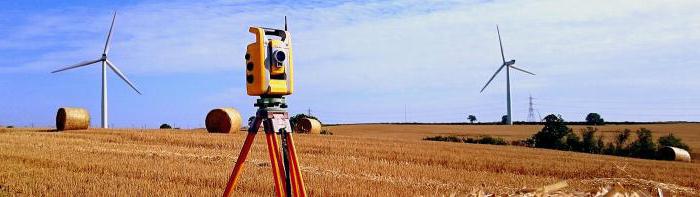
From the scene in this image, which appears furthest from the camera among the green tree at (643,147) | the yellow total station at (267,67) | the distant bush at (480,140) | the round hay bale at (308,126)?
the distant bush at (480,140)

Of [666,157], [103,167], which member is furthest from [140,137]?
[666,157]

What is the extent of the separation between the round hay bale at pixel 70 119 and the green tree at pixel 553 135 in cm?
2263

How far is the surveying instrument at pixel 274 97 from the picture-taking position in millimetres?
5590

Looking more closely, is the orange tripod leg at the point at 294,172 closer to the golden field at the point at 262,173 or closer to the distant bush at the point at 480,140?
the golden field at the point at 262,173

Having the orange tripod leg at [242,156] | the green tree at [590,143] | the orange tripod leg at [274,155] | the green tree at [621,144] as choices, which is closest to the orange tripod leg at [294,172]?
the orange tripod leg at [274,155]

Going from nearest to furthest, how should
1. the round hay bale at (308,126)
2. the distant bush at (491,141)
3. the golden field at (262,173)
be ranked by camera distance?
the golden field at (262,173) → the round hay bale at (308,126) → the distant bush at (491,141)

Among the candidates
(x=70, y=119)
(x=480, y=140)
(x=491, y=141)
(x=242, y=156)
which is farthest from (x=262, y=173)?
(x=480, y=140)

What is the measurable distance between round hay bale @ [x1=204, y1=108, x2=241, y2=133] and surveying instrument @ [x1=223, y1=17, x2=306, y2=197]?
2093cm

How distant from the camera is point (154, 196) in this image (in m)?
8.02

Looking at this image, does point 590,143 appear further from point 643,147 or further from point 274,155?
point 274,155

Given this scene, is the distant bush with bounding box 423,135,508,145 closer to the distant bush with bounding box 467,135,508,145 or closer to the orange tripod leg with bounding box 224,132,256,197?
the distant bush with bounding box 467,135,508,145

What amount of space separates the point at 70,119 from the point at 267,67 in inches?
887

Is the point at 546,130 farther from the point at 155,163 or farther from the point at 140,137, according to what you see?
the point at 155,163

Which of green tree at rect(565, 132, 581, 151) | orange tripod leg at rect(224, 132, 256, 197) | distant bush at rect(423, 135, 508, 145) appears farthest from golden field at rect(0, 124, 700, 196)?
distant bush at rect(423, 135, 508, 145)
